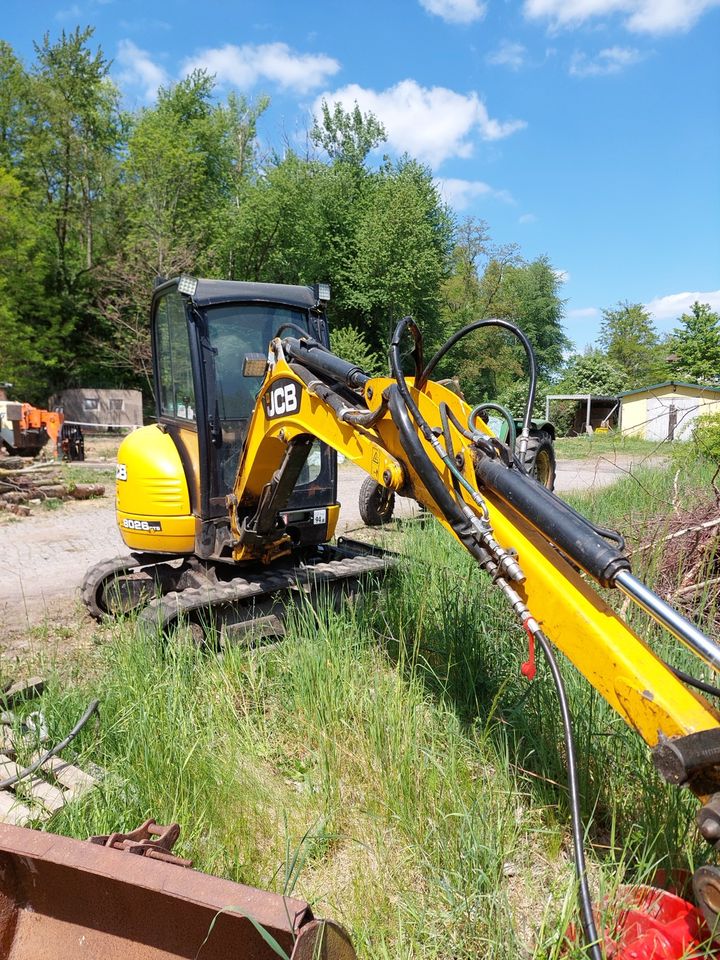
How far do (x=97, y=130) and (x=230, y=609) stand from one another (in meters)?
33.6

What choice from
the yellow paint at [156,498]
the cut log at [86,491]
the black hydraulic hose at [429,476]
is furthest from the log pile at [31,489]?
the black hydraulic hose at [429,476]

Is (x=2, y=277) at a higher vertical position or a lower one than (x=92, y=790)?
higher

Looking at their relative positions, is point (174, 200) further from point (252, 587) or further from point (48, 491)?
point (252, 587)

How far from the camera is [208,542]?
4914mm

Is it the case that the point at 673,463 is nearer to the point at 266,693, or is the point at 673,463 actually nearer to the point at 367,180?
the point at 266,693

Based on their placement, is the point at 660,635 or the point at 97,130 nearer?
the point at 660,635

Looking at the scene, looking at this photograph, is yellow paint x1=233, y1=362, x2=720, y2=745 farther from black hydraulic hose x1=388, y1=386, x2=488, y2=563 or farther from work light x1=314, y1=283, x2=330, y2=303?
work light x1=314, y1=283, x2=330, y2=303

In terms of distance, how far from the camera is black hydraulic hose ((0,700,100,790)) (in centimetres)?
287

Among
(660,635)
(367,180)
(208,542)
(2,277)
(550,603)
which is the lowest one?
(660,635)

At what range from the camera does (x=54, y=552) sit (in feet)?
27.6

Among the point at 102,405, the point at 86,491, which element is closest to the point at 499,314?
the point at 102,405

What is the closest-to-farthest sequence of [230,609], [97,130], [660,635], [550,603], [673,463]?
1. [550,603]
2. [660,635]
3. [230,609]
4. [673,463]
5. [97,130]

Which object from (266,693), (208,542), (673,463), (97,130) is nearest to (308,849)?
(266,693)

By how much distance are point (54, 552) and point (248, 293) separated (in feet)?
16.1
